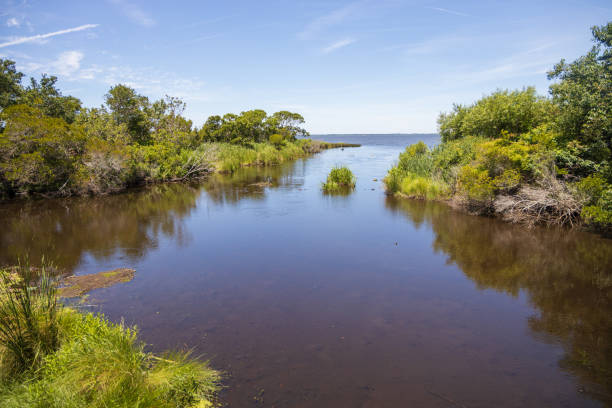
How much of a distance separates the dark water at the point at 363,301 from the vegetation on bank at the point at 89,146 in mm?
4684

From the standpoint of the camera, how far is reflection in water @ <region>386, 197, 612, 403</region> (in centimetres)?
589

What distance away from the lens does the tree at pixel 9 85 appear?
23969 mm

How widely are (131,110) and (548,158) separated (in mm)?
33196

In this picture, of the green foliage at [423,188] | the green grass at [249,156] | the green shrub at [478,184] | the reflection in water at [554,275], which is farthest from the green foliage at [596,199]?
the green grass at [249,156]

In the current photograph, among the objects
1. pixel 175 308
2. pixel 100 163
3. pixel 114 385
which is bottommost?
pixel 175 308

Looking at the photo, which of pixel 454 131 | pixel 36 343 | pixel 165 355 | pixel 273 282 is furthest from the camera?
pixel 454 131

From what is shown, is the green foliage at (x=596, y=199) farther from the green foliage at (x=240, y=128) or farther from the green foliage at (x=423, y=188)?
the green foliage at (x=240, y=128)

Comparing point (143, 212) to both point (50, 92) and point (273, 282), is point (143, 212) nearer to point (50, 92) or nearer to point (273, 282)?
point (273, 282)

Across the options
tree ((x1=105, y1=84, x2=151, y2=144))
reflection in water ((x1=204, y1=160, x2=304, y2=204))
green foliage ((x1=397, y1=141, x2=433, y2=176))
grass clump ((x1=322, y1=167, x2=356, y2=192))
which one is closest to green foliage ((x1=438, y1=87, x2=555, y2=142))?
green foliage ((x1=397, y1=141, x2=433, y2=176))

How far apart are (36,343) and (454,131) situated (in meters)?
27.0

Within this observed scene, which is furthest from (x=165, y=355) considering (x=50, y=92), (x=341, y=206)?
(x=50, y=92)

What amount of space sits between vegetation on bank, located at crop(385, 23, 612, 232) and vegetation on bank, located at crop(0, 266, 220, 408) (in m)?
12.8

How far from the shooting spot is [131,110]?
105 ft

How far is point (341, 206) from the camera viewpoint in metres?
18.7
